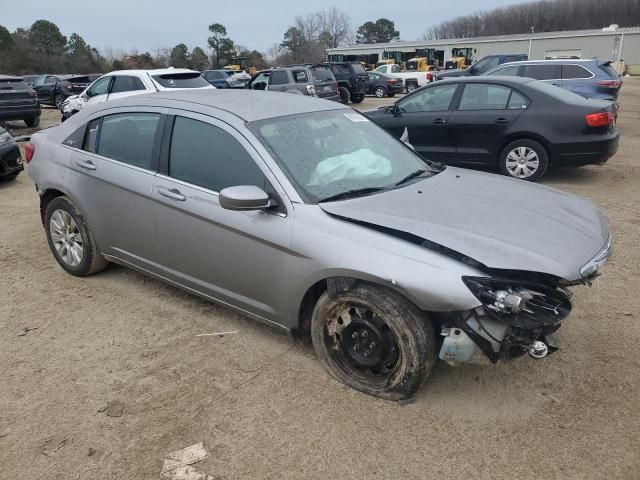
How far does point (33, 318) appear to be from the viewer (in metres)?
3.94

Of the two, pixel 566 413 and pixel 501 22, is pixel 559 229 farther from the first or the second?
pixel 501 22

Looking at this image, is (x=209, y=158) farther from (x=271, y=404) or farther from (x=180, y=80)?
(x=180, y=80)

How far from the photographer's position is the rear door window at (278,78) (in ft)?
55.1

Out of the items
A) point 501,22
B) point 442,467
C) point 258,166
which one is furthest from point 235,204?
point 501,22

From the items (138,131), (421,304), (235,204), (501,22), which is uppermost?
(501,22)

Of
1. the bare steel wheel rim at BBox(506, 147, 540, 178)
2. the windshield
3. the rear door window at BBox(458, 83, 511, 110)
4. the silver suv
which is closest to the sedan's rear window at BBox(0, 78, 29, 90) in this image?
the silver suv

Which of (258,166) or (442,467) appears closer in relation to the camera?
(442,467)

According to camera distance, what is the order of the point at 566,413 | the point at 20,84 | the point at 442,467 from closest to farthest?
the point at 442,467, the point at 566,413, the point at 20,84

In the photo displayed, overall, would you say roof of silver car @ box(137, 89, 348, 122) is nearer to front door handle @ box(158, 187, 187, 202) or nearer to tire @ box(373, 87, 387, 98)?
front door handle @ box(158, 187, 187, 202)

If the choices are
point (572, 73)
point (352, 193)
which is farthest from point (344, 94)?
point (352, 193)

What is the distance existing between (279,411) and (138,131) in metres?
2.34

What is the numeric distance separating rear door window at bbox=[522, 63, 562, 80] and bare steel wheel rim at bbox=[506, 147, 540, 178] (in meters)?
6.53

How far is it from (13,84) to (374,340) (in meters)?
15.6

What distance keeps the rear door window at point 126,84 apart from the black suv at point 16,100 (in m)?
3.44
